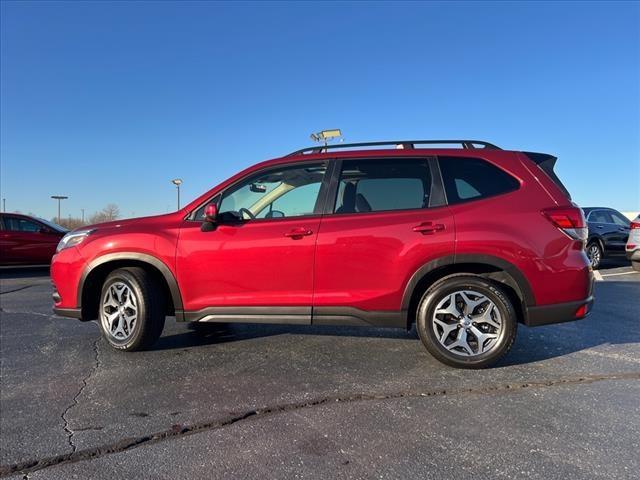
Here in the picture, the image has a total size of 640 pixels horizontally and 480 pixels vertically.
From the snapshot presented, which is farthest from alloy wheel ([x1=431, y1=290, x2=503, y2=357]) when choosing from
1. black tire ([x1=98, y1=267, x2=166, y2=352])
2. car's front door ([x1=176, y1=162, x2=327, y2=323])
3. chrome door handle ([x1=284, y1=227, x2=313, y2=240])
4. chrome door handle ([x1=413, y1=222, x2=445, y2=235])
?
black tire ([x1=98, y1=267, x2=166, y2=352])

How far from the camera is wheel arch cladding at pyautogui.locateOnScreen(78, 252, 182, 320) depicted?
13.7 ft

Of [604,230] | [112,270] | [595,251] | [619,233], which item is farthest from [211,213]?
[619,233]

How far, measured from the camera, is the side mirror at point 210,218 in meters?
4.03

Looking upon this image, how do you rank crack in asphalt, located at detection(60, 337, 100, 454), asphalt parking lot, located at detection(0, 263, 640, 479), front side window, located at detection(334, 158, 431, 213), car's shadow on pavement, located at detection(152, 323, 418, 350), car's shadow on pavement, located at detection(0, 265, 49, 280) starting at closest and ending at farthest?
asphalt parking lot, located at detection(0, 263, 640, 479)
crack in asphalt, located at detection(60, 337, 100, 454)
front side window, located at detection(334, 158, 431, 213)
car's shadow on pavement, located at detection(152, 323, 418, 350)
car's shadow on pavement, located at detection(0, 265, 49, 280)

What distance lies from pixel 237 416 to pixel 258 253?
145 cm

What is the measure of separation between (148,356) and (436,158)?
3.16 m

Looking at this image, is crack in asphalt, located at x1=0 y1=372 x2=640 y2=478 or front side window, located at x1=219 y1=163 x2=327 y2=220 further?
front side window, located at x1=219 y1=163 x2=327 y2=220

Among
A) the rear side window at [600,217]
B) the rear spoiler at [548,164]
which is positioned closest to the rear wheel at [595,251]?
the rear side window at [600,217]

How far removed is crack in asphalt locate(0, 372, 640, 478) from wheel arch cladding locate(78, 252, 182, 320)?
0.87 m

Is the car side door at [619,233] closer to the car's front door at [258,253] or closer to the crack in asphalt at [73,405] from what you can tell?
the car's front door at [258,253]

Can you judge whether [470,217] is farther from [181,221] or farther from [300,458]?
[181,221]

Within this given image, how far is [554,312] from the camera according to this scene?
12.0 ft

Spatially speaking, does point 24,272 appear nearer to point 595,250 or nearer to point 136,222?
point 136,222

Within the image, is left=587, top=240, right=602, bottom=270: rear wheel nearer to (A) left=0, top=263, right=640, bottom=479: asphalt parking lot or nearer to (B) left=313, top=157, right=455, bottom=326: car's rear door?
(A) left=0, top=263, right=640, bottom=479: asphalt parking lot
